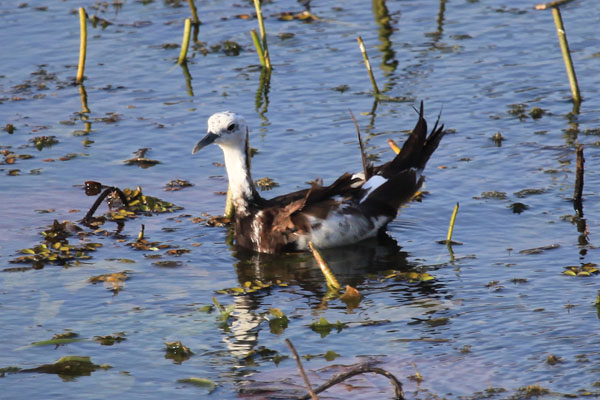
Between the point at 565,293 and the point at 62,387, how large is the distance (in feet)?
12.5

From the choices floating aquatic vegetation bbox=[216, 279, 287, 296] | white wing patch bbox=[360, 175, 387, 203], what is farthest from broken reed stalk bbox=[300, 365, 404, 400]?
white wing patch bbox=[360, 175, 387, 203]

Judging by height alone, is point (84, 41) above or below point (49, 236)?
above

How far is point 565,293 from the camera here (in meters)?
8.25

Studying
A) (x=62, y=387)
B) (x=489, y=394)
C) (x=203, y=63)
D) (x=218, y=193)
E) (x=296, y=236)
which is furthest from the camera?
(x=203, y=63)

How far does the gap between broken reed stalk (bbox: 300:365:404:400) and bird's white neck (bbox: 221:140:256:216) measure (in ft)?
12.5

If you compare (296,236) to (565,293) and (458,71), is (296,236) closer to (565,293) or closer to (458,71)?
(565,293)

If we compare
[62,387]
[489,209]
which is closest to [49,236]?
[62,387]

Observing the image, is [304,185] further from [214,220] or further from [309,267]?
[309,267]

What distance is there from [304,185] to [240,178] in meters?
1.19

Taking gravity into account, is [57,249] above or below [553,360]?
above

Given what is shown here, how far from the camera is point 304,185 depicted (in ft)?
36.5

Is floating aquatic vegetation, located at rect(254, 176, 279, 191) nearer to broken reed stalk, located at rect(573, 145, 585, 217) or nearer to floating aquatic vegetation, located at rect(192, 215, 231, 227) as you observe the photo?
floating aquatic vegetation, located at rect(192, 215, 231, 227)

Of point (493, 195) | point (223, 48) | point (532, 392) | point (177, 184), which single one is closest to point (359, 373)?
point (532, 392)

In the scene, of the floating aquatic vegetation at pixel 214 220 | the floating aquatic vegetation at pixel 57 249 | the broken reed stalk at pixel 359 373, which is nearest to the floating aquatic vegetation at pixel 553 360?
the broken reed stalk at pixel 359 373
